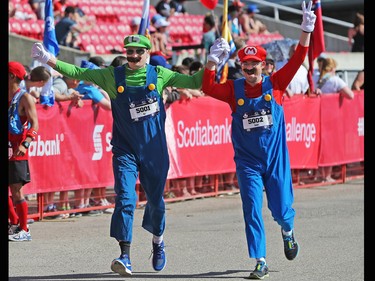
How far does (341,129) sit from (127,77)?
9370 mm

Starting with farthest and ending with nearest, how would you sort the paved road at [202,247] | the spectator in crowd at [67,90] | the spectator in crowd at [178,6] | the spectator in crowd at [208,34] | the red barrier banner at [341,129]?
the spectator in crowd at [178,6] < the spectator in crowd at [208,34] < the red barrier banner at [341,129] < the spectator in crowd at [67,90] < the paved road at [202,247]

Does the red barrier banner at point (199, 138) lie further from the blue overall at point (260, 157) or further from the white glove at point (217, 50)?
the white glove at point (217, 50)

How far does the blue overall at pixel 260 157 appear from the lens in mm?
9297

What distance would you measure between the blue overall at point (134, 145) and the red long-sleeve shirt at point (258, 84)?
45cm

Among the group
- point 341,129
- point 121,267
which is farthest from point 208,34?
point 121,267

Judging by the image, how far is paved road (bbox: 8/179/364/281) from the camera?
9344 millimetres

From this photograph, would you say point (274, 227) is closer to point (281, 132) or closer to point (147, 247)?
point (147, 247)

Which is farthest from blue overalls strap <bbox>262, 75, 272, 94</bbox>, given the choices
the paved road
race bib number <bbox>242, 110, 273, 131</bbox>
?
the paved road

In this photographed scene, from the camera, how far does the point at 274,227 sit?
1255 centimetres

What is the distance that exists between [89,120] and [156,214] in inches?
161

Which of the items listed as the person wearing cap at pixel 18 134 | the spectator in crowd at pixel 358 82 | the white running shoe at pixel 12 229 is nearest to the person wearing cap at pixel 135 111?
the person wearing cap at pixel 18 134

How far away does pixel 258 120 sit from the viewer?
929cm

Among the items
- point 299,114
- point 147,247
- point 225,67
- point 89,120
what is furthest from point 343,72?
point 147,247

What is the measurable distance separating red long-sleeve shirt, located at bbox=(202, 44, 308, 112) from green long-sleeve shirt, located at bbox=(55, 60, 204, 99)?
0.29ft
